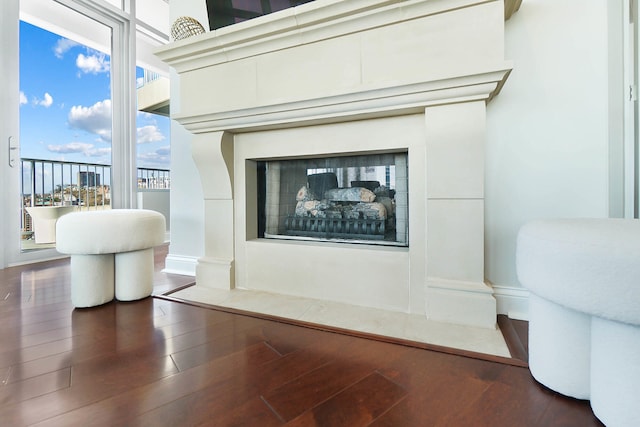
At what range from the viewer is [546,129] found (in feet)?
4.53

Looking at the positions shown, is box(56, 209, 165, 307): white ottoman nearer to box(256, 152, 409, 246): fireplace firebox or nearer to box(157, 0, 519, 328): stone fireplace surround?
box(157, 0, 519, 328): stone fireplace surround

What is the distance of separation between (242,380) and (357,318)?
25.2 inches

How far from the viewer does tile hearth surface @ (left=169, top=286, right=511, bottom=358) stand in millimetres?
1194

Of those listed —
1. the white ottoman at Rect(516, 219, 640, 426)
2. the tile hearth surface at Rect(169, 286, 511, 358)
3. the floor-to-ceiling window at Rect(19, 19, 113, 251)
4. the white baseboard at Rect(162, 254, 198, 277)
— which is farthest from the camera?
the floor-to-ceiling window at Rect(19, 19, 113, 251)

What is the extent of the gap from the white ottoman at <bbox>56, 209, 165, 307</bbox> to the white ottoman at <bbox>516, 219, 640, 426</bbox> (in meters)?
1.71

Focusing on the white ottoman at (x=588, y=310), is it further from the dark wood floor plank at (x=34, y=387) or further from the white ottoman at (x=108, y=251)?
the white ottoman at (x=108, y=251)

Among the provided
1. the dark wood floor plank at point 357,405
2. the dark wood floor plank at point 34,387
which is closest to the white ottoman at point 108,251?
the dark wood floor plank at point 34,387

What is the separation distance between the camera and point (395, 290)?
4.99 ft

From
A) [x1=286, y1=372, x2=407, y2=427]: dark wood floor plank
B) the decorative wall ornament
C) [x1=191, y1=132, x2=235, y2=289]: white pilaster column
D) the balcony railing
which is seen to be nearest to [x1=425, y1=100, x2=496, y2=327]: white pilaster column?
[x1=286, y1=372, x2=407, y2=427]: dark wood floor plank

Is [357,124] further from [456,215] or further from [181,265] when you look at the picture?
[181,265]

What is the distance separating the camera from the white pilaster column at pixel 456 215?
130cm

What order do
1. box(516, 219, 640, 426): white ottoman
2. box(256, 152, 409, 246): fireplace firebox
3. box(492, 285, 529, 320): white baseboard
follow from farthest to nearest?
box(256, 152, 409, 246): fireplace firebox
box(492, 285, 529, 320): white baseboard
box(516, 219, 640, 426): white ottoman

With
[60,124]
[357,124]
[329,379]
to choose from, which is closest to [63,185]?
[60,124]

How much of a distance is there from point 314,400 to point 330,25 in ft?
5.08
